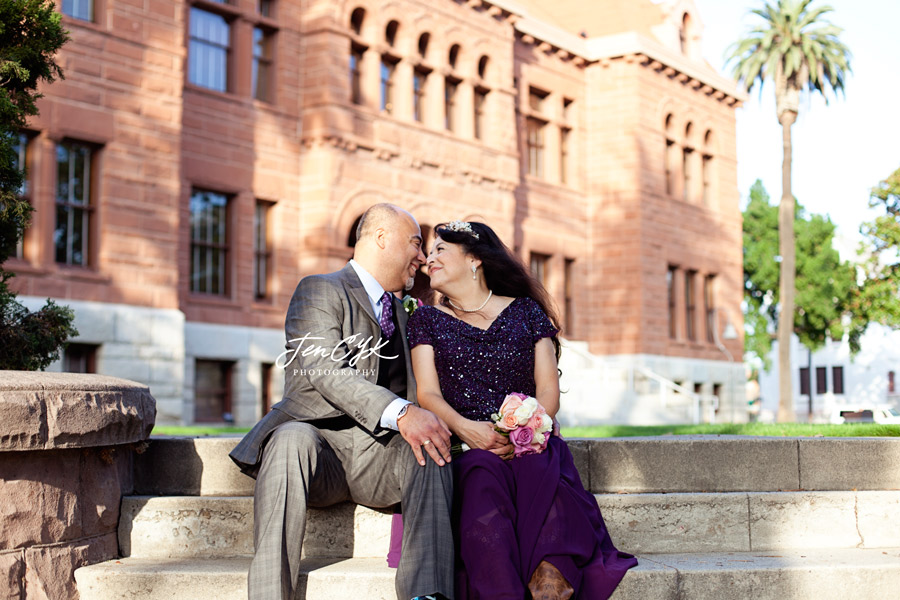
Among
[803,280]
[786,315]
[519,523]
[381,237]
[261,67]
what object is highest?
[261,67]

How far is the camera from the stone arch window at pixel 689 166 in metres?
Result: 31.6

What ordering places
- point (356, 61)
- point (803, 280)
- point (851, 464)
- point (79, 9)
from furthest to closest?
point (803, 280) < point (356, 61) < point (79, 9) < point (851, 464)

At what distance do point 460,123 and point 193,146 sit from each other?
731 cm

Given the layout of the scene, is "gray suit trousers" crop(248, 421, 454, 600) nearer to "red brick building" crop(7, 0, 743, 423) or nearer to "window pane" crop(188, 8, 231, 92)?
"red brick building" crop(7, 0, 743, 423)

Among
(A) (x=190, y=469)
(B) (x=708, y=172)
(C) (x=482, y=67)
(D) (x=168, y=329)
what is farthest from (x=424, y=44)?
(A) (x=190, y=469)

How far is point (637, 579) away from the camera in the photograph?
16.0 ft

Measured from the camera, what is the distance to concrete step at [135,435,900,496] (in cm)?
577

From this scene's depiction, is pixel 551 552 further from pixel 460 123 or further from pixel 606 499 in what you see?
pixel 460 123

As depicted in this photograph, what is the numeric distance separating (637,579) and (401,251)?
1.98 meters

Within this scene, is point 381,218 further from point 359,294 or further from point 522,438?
point 522,438

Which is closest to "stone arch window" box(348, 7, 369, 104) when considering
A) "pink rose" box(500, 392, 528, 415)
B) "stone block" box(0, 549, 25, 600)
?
"pink rose" box(500, 392, 528, 415)

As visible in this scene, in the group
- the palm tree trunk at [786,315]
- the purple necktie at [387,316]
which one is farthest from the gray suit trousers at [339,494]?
the palm tree trunk at [786,315]

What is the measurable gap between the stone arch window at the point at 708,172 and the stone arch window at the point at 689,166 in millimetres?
925

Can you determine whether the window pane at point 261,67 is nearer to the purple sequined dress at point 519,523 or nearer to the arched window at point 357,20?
the arched window at point 357,20
